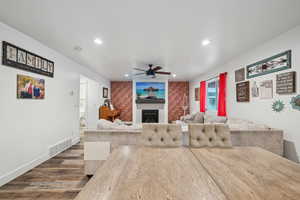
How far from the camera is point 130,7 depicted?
178cm

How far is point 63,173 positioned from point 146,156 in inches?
80.9

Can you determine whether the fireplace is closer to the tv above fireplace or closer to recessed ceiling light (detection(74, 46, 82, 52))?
the tv above fireplace

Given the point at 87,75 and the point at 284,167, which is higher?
the point at 87,75

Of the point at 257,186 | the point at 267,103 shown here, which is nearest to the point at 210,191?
the point at 257,186

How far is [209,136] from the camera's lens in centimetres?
175

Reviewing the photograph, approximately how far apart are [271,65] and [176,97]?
5.43m

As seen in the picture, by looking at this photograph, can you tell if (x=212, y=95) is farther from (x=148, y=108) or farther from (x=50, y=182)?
(x=50, y=182)

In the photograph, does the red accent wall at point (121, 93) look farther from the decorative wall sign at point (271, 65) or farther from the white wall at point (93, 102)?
the decorative wall sign at point (271, 65)

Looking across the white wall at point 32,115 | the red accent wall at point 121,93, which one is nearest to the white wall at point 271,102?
the white wall at point 32,115

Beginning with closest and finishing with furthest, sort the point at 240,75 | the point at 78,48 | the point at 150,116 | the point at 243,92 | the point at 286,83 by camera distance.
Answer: the point at 286,83 < the point at 78,48 < the point at 243,92 < the point at 240,75 < the point at 150,116

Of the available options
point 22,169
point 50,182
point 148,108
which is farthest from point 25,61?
point 148,108

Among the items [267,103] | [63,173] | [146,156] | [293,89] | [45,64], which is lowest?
[63,173]

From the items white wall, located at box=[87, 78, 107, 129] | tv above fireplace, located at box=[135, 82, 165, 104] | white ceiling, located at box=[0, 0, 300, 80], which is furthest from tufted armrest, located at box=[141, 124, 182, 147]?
tv above fireplace, located at box=[135, 82, 165, 104]

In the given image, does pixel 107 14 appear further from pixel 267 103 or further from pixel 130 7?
pixel 267 103
